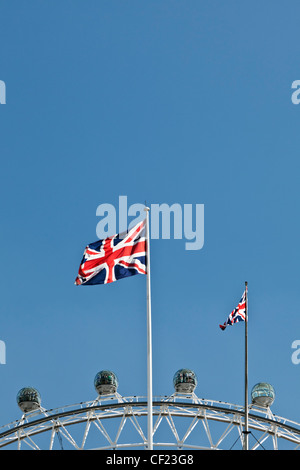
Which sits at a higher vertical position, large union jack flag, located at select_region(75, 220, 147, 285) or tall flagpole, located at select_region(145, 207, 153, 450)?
large union jack flag, located at select_region(75, 220, 147, 285)

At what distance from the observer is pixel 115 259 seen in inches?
1258

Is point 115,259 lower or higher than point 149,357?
higher

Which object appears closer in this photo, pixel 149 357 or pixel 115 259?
pixel 149 357

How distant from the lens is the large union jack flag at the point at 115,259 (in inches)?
1249

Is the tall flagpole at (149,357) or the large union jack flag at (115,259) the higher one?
the large union jack flag at (115,259)

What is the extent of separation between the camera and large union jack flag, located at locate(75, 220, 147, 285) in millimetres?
31719

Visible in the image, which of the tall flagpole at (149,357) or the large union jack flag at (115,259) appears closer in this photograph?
the tall flagpole at (149,357)

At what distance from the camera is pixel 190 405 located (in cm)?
5512

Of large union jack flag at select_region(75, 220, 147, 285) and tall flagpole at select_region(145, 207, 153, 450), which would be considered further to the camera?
large union jack flag at select_region(75, 220, 147, 285)
